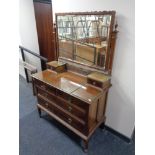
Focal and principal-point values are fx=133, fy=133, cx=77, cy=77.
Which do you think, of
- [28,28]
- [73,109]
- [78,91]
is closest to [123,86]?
[78,91]

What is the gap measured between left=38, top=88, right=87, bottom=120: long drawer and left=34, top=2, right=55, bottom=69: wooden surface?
1161 mm

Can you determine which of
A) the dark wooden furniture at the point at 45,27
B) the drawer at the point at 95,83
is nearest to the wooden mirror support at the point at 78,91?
the drawer at the point at 95,83

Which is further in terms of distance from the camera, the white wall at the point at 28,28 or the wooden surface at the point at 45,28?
the white wall at the point at 28,28

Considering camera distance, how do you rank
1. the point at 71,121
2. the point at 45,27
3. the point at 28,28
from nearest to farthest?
the point at 71,121, the point at 45,27, the point at 28,28

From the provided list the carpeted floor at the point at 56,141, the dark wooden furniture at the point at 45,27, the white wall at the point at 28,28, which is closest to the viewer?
the carpeted floor at the point at 56,141

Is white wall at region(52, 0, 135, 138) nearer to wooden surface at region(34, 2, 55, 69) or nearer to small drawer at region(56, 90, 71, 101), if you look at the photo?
small drawer at region(56, 90, 71, 101)

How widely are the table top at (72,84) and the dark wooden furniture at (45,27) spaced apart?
93 centimetres

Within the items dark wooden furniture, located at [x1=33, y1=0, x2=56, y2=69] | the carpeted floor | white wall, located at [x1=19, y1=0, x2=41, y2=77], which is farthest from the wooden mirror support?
white wall, located at [x1=19, y1=0, x2=41, y2=77]

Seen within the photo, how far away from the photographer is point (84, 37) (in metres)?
1.62

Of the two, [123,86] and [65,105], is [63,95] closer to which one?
[65,105]

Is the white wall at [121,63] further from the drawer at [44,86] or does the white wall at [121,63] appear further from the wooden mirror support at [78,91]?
the drawer at [44,86]

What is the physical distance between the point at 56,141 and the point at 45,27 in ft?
7.09

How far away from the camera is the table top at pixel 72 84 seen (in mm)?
1392
